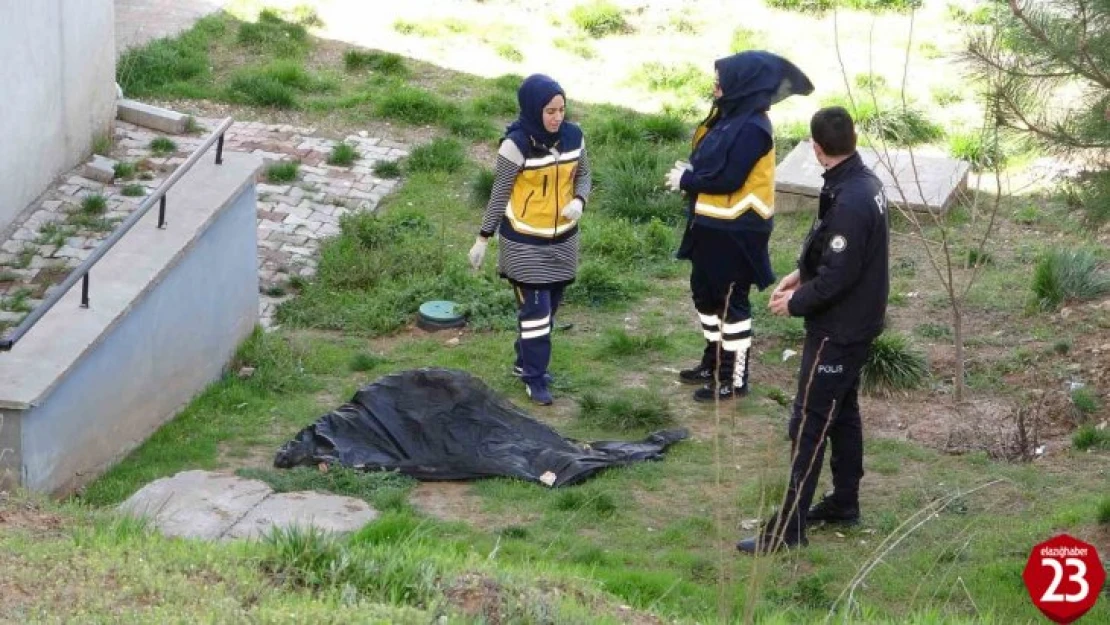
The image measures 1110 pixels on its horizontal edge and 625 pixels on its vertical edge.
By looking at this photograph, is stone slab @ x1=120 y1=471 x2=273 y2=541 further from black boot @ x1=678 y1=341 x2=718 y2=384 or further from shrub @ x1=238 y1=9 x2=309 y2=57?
shrub @ x1=238 y1=9 x2=309 y2=57

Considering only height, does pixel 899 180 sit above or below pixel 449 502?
above

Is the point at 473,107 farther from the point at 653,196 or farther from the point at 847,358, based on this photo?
the point at 847,358

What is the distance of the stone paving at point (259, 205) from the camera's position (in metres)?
10.4

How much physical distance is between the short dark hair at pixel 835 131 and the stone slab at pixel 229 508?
8.35ft

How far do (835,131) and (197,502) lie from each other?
3229mm

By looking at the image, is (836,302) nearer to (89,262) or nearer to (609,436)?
(609,436)

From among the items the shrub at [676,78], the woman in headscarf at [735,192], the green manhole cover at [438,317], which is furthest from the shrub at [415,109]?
the woman in headscarf at [735,192]

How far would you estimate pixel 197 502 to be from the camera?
24.5 ft

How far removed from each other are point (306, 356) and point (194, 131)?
412 cm

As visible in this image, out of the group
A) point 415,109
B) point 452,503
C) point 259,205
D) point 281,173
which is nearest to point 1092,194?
point 452,503

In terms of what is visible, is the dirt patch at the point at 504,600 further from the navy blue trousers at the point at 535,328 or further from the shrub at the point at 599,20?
the shrub at the point at 599,20

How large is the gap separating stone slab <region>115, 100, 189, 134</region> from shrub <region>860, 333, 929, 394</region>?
6232 millimetres

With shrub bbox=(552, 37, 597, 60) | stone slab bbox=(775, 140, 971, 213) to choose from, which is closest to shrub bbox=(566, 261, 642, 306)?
stone slab bbox=(775, 140, 971, 213)

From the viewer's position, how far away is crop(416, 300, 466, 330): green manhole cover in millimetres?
9992
